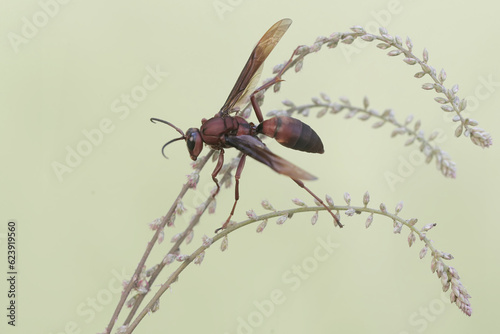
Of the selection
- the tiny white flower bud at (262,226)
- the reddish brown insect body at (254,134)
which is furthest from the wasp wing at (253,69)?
the tiny white flower bud at (262,226)

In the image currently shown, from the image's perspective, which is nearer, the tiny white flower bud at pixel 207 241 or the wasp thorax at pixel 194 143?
the tiny white flower bud at pixel 207 241

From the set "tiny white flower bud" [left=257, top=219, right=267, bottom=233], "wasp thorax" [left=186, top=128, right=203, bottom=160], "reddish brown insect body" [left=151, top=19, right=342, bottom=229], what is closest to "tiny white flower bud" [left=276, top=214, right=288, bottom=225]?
"tiny white flower bud" [left=257, top=219, right=267, bottom=233]

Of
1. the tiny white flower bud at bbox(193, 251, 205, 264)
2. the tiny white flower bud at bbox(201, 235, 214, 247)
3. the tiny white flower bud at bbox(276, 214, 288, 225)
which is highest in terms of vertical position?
the tiny white flower bud at bbox(276, 214, 288, 225)

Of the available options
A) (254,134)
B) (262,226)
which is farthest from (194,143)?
(262,226)

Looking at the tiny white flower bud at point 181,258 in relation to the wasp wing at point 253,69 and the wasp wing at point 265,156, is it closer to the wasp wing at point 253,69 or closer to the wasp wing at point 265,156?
the wasp wing at point 265,156

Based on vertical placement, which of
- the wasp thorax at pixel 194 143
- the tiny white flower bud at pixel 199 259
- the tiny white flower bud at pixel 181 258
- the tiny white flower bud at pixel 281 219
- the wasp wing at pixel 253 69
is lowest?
the tiny white flower bud at pixel 181 258

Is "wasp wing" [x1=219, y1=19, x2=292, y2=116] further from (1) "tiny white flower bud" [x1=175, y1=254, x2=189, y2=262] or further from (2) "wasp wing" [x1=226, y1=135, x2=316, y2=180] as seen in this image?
(1) "tiny white flower bud" [x1=175, y1=254, x2=189, y2=262]
